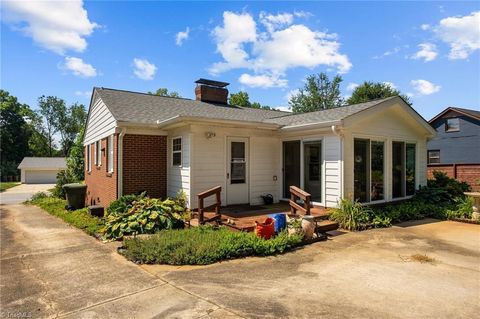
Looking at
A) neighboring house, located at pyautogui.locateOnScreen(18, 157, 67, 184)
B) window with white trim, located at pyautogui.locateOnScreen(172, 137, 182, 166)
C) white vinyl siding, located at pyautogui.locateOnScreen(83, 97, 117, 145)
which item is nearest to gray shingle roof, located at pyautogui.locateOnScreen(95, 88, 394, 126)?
white vinyl siding, located at pyautogui.locateOnScreen(83, 97, 117, 145)

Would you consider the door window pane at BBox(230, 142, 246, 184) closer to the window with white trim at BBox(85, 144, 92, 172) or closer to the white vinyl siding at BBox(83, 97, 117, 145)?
the white vinyl siding at BBox(83, 97, 117, 145)

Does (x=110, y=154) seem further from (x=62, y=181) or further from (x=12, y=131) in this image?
(x=12, y=131)

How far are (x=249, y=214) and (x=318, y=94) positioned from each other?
39199 mm

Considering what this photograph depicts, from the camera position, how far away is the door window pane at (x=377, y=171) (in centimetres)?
977

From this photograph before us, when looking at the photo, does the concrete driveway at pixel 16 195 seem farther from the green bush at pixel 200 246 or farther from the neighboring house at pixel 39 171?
the green bush at pixel 200 246

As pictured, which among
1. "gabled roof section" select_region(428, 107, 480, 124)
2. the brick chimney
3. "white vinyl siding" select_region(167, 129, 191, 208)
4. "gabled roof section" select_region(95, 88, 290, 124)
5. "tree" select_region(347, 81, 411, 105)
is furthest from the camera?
"tree" select_region(347, 81, 411, 105)

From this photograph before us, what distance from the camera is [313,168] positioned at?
31.7 feet

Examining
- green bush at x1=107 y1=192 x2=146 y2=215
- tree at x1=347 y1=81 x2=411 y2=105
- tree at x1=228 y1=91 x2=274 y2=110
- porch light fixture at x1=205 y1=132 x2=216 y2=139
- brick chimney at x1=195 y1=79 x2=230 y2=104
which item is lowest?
green bush at x1=107 y1=192 x2=146 y2=215

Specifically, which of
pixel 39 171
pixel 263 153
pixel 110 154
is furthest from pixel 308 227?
pixel 39 171

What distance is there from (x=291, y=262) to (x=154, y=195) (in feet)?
20.3

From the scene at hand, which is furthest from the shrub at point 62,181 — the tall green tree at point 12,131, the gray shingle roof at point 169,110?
the tall green tree at point 12,131

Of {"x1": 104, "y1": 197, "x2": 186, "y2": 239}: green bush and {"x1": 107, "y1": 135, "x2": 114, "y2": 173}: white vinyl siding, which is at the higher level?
{"x1": 107, "y1": 135, "x2": 114, "y2": 173}: white vinyl siding

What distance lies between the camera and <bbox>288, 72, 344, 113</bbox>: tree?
43750mm

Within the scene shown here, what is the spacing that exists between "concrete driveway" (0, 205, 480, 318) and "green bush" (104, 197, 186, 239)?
2.14 feet
